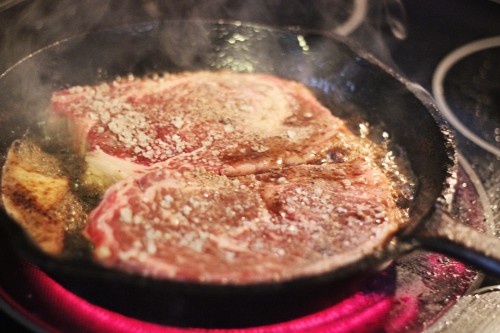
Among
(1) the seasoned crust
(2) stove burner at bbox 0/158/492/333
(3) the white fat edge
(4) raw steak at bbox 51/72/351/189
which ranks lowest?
(2) stove burner at bbox 0/158/492/333

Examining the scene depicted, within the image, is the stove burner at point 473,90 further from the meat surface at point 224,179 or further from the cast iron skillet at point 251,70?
the meat surface at point 224,179

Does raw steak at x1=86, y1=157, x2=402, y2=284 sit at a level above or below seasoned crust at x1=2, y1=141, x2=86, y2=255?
above

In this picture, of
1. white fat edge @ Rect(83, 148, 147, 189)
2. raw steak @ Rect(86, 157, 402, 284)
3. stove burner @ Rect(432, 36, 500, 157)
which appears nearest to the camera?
raw steak @ Rect(86, 157, 402, 284)

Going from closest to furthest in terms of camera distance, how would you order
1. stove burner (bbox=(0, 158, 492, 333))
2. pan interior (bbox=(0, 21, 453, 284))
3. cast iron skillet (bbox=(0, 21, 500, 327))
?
cast iron skillet (bbox=(0, 21, 500, 327))
stove burner (bbox=(0, 158, 492, 333))
pan interior (bbox=(0, 21, 453, 284))

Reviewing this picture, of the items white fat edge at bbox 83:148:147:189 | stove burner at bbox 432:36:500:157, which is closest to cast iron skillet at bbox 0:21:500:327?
white fat edge at bbox 83:148:147:189

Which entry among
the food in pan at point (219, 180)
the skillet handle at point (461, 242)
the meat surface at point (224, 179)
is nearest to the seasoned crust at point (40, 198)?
the food in pan at point (219, 180)

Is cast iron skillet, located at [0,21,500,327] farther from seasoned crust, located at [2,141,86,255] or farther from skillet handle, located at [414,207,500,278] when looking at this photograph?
seasoned crust, located at [2,141,86,255]

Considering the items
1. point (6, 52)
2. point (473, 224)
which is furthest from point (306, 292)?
point (6, 52)
